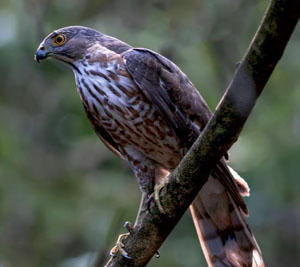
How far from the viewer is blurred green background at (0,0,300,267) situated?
6.77m

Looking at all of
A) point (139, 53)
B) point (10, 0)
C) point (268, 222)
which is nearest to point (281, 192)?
point (268, 222)

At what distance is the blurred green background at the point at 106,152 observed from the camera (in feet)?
22.2

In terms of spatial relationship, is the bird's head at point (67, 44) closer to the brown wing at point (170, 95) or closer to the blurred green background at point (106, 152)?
the brown wing at point (170, 95)

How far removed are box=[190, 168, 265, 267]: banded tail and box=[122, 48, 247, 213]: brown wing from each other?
0.60ft

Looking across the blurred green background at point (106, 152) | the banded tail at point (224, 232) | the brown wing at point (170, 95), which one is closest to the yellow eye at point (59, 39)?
the brown wing at point (170, 95)

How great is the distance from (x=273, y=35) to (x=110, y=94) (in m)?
1.62

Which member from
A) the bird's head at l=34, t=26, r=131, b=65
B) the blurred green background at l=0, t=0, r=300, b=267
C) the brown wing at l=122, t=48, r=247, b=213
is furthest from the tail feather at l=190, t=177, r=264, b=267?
the blurred green background at l=0, t=0, r=300, b=267

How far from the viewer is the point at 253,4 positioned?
285 inches

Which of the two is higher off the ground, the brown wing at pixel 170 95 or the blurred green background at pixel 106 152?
the brown wing at pixel 170 95

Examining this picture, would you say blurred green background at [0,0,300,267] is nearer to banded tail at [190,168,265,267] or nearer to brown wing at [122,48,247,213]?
banded tail at [190,168,265,267]

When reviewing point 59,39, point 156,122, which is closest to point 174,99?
point 156,122

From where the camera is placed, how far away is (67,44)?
5.14 m

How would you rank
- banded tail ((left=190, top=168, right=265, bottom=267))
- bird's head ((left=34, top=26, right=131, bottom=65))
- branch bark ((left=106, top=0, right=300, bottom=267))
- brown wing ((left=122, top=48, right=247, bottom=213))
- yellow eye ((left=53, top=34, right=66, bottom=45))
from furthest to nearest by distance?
1. yellow eye ((left=53, top=34, right=66, bottom=45))
2. bird's head ((left=34, top=26, right=131, bottom=65))
3. banded tail ((left=190, top=168, right=265, bottom=267))
4. brown wing ((left=122, top=48, right=247, bottom=213))
5. branch bark ((left=106, top=0, right=300, bottom=267))

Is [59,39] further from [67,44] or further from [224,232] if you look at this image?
[224,232]
